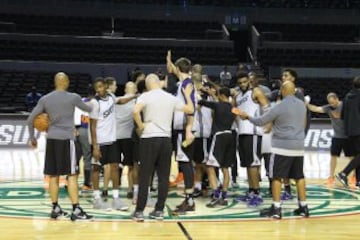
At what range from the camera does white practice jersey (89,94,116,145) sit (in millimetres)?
7902

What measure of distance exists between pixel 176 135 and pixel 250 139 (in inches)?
42.0

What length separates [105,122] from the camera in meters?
7.93

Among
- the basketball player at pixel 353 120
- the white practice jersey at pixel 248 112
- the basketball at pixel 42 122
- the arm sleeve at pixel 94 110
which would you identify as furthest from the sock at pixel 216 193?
the basketball player at pixel 353 120

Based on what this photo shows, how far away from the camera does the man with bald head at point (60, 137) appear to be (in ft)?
23.2

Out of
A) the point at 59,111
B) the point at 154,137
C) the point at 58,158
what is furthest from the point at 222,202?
the point at 59,111

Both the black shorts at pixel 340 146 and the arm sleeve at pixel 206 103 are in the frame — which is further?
the black shorts at pixel 340 146

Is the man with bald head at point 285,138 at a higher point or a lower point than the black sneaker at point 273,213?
higher

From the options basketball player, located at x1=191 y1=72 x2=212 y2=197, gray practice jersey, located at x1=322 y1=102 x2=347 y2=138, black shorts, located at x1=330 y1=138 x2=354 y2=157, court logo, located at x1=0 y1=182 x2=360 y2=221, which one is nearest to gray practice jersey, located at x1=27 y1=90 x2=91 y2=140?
court logo, located at x1=0 y1=182 x2=360 y2=221

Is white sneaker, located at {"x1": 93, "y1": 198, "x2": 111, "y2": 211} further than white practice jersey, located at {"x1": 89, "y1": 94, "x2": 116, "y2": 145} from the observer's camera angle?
No

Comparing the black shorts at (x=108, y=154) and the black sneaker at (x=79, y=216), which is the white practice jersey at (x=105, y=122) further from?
the black sneaker at (x=79, y=216)

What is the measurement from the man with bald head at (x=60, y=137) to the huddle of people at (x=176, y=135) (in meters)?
0.01

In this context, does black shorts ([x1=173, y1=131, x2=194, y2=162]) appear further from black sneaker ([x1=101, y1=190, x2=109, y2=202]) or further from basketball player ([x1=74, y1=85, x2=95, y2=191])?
basketball player ([x1=74, y1=85, x2=95, y2=191])

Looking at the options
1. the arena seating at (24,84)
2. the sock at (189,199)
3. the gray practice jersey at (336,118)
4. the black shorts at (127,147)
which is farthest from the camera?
the arena seating at (24,84)

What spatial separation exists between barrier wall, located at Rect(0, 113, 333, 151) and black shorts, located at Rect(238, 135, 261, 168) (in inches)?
332
